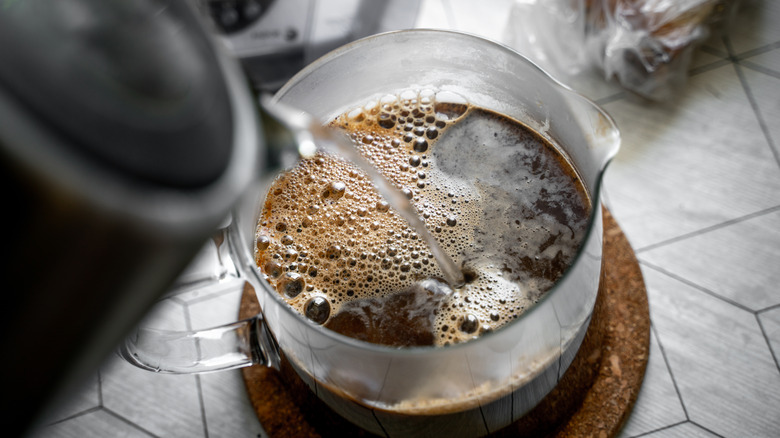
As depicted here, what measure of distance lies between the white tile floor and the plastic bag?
0.03m

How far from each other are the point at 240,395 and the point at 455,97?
0.37 metres

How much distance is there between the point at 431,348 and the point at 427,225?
0.58 ft

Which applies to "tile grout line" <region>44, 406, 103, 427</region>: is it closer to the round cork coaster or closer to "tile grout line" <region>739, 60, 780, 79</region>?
the round cork coaster

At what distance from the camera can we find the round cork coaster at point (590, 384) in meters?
0.53

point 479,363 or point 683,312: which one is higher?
point 479,363

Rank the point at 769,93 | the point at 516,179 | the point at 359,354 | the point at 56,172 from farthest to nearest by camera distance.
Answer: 1. the point at 769,93
2. the point at 516,179
3. the point at 359,354
4. the point at 56,172

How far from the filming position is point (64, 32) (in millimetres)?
230

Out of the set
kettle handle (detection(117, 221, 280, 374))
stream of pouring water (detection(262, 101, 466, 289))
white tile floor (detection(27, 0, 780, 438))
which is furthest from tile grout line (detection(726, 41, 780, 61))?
kettle handle (detection(117, 221, 280, 374))

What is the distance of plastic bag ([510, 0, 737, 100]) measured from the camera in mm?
Answer: 811

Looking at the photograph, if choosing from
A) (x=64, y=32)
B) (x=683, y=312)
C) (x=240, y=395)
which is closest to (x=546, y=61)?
(x=683, y=312)

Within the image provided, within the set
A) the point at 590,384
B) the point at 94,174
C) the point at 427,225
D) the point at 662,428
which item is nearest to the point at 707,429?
the point at 662,428

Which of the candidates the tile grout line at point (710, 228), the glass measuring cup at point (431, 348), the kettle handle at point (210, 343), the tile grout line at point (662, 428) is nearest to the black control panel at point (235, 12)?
the glass measuring cup at point (431, 348)

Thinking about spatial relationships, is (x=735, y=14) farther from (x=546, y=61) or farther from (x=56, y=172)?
(x=56, y=172)

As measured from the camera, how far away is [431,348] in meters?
0.37
